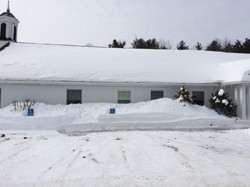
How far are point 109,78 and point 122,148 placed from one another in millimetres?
8145

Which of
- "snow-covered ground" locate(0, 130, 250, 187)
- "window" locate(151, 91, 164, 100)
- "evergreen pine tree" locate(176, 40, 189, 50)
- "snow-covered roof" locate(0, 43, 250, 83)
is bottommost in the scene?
"snow-covered ground" locate(0, 130, 250, 187)

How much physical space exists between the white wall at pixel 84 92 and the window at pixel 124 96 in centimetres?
22

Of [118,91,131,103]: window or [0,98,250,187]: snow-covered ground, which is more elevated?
[118,91,131,103]: window

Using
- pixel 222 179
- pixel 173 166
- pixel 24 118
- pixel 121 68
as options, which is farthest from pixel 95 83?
pixel 222 179

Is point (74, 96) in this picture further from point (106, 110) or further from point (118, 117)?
point (118, 117)

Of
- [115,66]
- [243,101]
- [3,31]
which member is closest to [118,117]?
[115,66]

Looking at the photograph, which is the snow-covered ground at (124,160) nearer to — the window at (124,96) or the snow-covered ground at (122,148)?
the snow-covered ground at (122,148)

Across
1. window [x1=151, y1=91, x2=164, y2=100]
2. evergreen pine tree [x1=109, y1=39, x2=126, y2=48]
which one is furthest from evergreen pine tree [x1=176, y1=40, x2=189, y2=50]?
window [x1=151, y1=91, x2=164, y2=100]

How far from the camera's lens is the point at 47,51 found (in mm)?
22000

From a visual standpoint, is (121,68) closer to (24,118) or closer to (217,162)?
(24,118)

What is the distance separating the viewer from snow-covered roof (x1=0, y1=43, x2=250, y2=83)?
1620 cm

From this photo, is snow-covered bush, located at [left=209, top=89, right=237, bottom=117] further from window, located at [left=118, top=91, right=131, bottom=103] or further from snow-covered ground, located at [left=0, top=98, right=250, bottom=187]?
window, located at [left=118, top=91, right=131, bottom=103]

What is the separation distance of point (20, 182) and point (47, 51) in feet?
58.5

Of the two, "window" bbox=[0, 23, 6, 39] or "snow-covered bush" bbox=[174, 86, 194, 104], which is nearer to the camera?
"snow-covered bush" bbox=[174, 86, 194, 104]
